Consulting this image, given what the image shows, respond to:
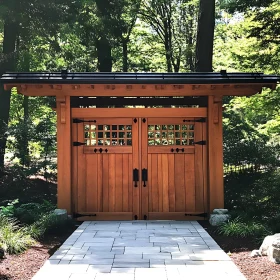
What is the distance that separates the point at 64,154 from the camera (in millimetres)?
7988

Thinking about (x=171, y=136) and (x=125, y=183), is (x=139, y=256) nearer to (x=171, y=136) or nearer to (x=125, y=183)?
(x=125, y=183)

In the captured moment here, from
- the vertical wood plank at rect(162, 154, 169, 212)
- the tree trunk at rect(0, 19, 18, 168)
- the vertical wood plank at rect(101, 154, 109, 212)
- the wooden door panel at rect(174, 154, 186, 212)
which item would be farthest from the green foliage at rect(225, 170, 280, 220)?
the tree trunk at rect(0, 19, 18, 168)

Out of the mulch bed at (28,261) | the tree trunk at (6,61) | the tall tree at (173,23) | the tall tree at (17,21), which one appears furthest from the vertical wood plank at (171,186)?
the tall tree at (173,23)

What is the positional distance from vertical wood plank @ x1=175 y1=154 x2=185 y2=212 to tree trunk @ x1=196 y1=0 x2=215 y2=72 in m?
3.95

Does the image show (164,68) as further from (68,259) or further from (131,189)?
(68,259)

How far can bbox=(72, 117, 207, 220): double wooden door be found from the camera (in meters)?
8.06

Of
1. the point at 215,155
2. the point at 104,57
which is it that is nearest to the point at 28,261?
the point at 215,155

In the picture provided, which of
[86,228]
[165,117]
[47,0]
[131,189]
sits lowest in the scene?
[86,228]

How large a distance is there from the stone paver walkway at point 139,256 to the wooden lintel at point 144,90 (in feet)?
9.13

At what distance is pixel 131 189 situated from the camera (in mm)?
8070


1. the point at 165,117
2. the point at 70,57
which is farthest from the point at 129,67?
the point at 165,117

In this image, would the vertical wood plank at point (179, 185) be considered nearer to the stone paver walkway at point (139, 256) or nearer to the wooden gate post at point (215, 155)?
the wooden gate post at point (215, 155)

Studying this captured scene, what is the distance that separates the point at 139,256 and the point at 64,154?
11.4 ft

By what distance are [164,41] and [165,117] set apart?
44.7 ft
